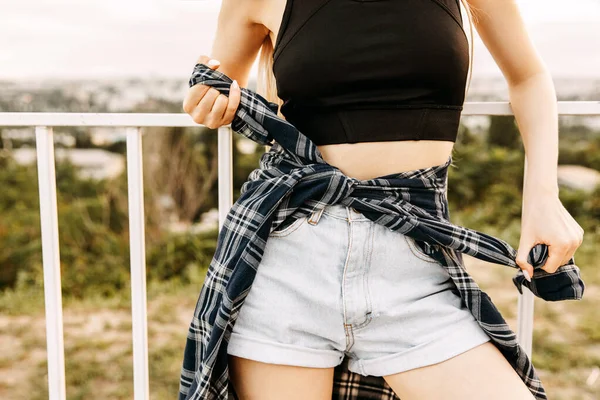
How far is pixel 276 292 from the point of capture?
0.92m

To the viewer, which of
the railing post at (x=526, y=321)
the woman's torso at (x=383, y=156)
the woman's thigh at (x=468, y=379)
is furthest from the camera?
the railing post at (x=526, y=321)

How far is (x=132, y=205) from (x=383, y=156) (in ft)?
2.31

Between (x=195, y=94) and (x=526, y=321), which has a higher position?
(x=195, y=94)

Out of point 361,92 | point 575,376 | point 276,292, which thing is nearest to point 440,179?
point 361,92

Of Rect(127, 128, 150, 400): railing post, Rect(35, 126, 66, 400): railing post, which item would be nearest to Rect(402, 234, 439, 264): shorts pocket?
Rect(127, 128, 150, 400): railing post

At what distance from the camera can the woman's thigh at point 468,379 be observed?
856mm

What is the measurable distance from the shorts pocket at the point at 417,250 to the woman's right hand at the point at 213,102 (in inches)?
15.2

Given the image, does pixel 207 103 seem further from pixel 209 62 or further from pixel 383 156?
pixel 383 156

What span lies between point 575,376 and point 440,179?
2.42 meters

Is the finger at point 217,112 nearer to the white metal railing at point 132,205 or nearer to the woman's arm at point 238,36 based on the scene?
the woman's arm at point 238,36

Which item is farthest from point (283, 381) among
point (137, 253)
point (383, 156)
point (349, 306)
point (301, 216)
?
point (137, 253)

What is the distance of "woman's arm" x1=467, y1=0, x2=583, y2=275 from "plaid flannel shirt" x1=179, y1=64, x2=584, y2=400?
0.04 meters

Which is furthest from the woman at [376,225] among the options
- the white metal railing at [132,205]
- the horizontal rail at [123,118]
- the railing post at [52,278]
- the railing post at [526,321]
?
the railing post at [52,278]

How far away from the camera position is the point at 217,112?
0.98m
